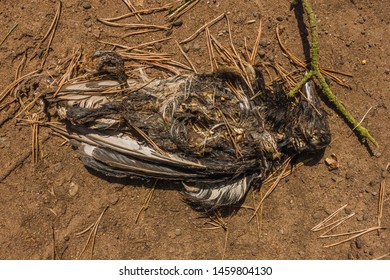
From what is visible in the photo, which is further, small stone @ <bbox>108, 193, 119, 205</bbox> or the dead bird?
small stone @ <bbox>108, 193, 119, 205</bbox>

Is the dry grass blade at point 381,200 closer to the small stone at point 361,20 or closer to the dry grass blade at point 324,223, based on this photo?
the dry grass blade at point 324,223

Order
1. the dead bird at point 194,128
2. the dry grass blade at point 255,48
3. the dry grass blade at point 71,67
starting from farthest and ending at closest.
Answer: the dry grass blade at point 255,48 < the dry grass blade at point 71,67 < the dead bird at point 194,128

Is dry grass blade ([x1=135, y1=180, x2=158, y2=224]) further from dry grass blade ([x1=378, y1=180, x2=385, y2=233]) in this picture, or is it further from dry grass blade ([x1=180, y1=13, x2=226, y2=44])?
dry grass blade ([x1=378, y1=180, x2=385, y2=233])

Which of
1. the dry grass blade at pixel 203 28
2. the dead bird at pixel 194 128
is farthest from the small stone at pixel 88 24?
the dry grass blade at pixel 203 28

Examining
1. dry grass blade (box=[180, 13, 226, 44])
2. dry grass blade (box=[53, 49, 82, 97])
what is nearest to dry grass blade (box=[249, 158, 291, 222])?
dry grass blade (box=[180, 13, 226, 44])

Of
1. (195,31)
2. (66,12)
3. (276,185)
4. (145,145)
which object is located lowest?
(276,185)

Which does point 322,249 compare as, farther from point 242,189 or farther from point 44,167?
point 44,167

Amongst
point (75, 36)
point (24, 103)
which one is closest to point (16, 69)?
point (24, 103)
